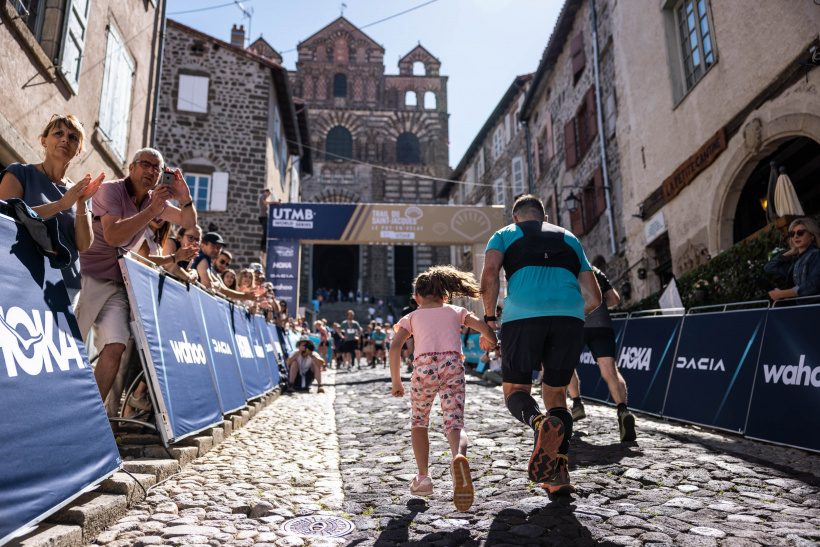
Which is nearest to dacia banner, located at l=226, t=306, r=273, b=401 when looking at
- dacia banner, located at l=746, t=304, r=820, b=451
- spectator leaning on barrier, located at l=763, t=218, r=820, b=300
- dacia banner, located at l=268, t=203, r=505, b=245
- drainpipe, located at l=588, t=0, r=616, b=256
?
dacia banner, located at l=746, t=304, r=820, b=451

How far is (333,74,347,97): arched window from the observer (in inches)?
1572

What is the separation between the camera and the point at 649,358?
6.70 metres

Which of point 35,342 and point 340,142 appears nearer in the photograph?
point 35,342

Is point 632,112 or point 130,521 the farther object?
point 632,112


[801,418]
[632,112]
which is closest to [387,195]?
[632,112]

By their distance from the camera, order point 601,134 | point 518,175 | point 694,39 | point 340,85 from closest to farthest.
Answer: point 694,39
point 601,134
point 518,175
point 340,85

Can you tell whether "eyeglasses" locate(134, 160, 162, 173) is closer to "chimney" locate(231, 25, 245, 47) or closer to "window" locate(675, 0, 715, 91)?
"window" locate(675, 0, 715, 91)

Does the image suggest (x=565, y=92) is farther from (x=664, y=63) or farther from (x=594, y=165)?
(x=664, y=63)

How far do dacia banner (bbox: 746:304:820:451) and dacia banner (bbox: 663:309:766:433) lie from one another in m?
0.13

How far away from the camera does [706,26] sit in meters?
10.1

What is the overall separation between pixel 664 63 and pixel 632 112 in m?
1.81

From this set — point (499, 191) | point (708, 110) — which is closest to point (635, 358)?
point (708, 110)

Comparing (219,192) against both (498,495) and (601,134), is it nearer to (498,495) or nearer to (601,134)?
(601,134)

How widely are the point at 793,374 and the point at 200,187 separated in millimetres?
17076
